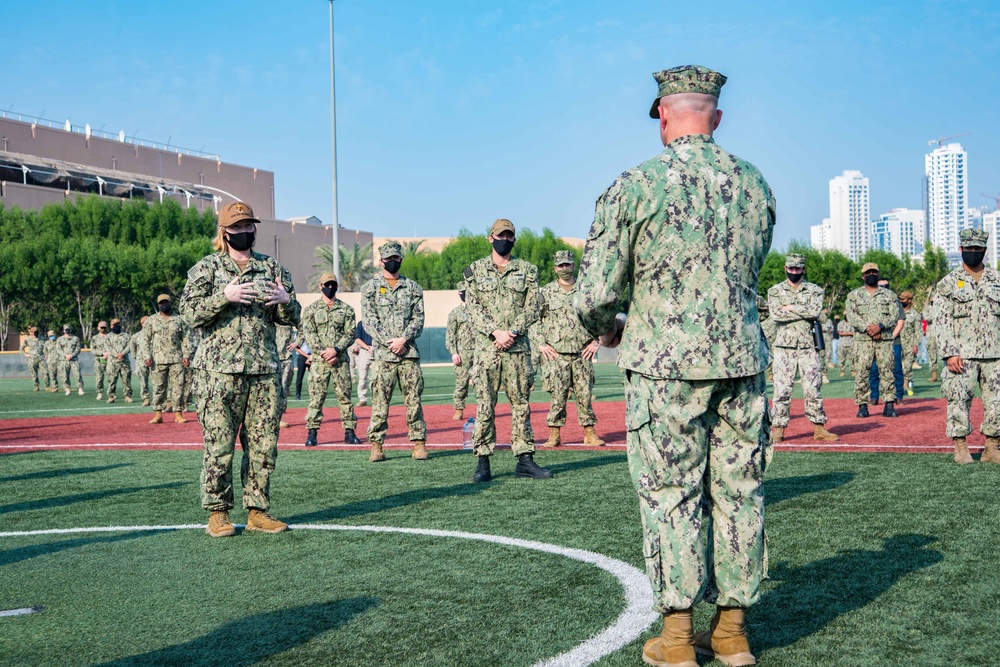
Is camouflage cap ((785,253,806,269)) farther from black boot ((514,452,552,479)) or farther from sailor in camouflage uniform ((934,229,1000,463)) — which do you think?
black boot ((514,452,552,479))

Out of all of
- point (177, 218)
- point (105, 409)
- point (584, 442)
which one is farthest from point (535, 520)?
point (177, 218)

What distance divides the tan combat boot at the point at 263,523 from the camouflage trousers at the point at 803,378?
700cm

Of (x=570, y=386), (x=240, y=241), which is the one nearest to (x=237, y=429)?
(x=240, y=241)

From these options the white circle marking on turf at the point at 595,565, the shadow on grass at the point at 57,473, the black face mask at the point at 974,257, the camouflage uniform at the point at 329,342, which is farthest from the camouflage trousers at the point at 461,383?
the white circle marking on turf at the point at 595,565

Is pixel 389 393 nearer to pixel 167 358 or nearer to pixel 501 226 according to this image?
pixel 501 226

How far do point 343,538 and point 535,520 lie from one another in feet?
4.58

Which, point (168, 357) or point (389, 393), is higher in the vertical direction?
point (168, 357)

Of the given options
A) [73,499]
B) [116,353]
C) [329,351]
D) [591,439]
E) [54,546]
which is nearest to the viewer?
[54,546]

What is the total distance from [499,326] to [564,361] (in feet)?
13.7

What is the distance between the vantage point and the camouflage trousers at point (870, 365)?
51.0 ft

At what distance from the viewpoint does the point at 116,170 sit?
74.9m

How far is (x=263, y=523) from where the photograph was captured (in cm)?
734

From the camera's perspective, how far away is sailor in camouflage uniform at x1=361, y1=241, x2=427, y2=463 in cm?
1143

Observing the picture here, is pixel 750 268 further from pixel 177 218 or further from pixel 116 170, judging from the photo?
pixel 116 170
